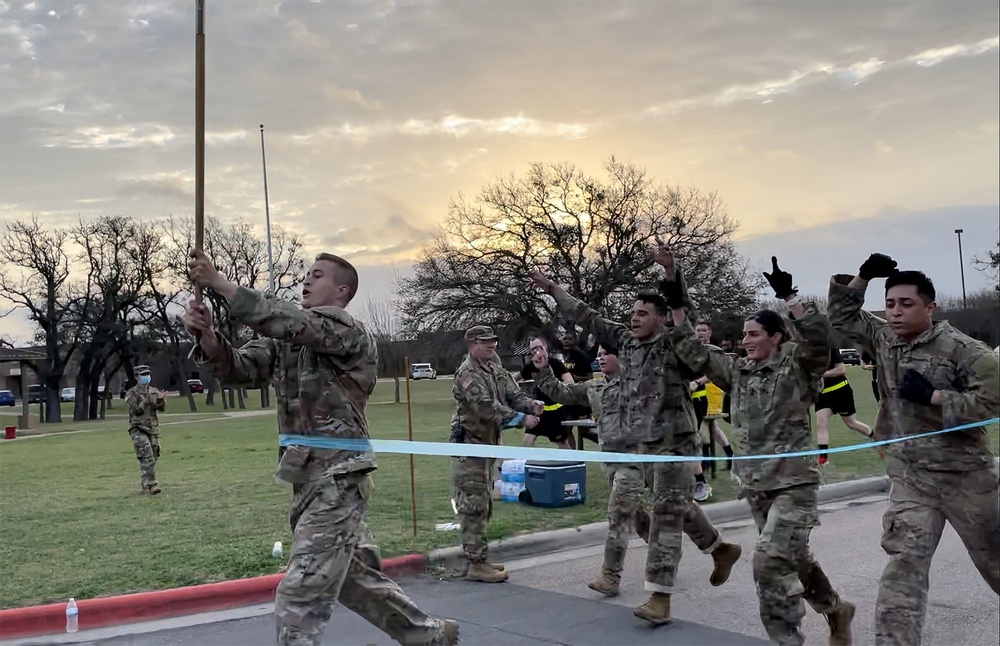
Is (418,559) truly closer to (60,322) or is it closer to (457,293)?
(457,293)

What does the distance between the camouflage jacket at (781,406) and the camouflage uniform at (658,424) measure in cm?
73

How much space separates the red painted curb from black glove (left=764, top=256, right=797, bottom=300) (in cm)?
429

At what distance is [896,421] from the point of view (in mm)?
4625

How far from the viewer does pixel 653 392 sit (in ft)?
20.4

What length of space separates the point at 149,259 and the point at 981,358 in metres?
55.5

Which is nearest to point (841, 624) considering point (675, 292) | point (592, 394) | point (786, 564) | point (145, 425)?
point (786, 564)

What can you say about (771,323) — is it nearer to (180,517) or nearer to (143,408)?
(180,517)

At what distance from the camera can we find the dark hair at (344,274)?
15.6 feet

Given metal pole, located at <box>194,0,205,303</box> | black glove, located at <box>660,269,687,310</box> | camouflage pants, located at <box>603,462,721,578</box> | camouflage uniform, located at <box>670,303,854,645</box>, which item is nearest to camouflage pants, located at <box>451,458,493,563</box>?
camouflage pants, located at <box>603,462,721,578</box>

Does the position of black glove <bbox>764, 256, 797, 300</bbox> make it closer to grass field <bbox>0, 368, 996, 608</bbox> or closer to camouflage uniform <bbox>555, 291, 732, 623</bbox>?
camouflage uniform <bbox>555, 291, 732, 623</bbox>

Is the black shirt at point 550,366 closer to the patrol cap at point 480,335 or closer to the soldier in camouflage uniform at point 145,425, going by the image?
the patrol cap at point 480,335

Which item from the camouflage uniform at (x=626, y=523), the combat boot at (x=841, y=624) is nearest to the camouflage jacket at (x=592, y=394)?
the camouflage uniform at (x=626, y=523)

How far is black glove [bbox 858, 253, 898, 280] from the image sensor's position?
15.3 ft

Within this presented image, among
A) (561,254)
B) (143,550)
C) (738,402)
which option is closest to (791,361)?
(738,402)
